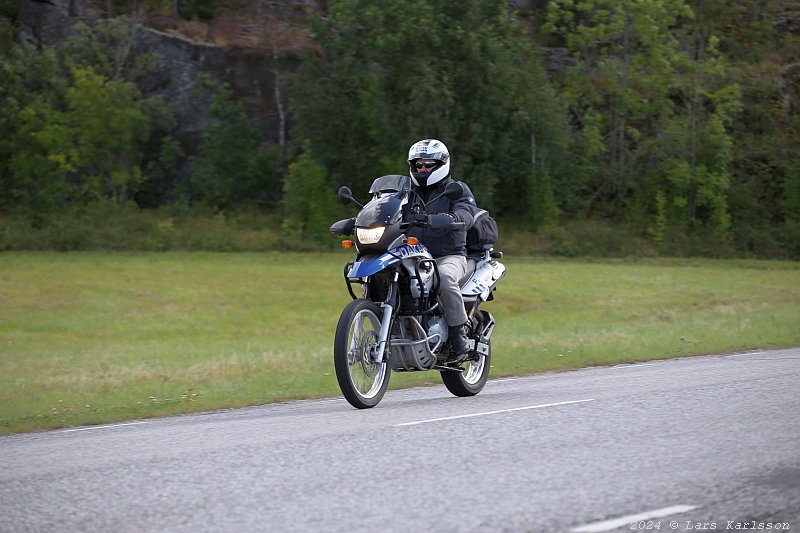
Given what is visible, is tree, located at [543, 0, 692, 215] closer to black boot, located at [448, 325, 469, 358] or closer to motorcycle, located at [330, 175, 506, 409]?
black boot, located at [448, 325, 469, 358]

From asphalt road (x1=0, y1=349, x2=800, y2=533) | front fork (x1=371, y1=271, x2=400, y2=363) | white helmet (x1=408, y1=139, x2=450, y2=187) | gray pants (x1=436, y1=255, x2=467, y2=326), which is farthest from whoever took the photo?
white helmet (x1=408, y1=139, x2=450, y2=187)

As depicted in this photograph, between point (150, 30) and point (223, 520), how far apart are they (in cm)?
5994

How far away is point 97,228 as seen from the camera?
178 ft

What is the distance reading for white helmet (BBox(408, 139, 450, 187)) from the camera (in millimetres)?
12156

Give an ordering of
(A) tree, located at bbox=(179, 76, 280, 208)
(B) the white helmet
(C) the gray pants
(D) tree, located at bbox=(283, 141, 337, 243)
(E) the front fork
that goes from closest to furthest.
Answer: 1. (E) the front fork
2. (C) the gray pants
3. (B) the white helmet
4. (D) tree, located at bbox=(283, 141, 337, 243)
5. (A) tree, located at bbox=(179, 76, 280, 208)

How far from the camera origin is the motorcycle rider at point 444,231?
1203 cm

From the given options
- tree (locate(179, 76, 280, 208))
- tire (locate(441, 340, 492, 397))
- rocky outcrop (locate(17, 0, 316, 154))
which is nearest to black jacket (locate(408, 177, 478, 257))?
tire (locate(441, 340, 492, 397))

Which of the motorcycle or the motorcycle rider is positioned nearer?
the motorcycle

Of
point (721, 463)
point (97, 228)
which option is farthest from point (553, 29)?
point (721, 463)

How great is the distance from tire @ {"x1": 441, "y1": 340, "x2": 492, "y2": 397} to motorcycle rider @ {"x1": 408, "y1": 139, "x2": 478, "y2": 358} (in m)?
0.49

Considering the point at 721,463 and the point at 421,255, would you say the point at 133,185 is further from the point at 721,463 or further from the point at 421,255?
the point at 721,463

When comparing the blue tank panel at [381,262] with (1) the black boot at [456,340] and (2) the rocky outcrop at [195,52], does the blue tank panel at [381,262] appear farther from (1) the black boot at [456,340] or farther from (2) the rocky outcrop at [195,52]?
(2) the rocky outcrop at [195,52]

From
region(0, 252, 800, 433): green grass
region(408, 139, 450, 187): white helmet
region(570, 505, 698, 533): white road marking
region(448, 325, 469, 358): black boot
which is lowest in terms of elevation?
region(0, 252, 800, 433): green grass

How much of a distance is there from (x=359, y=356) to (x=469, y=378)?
2287mm
